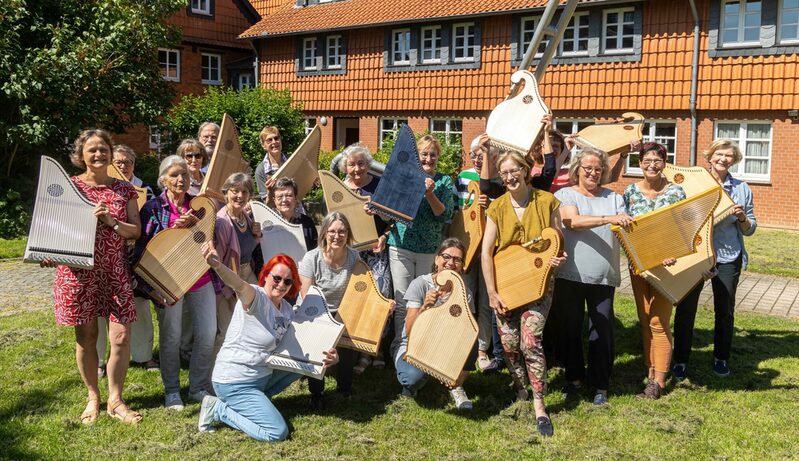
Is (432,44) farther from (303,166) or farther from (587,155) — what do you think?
(587,155)

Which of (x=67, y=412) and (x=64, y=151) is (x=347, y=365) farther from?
(x=64, y=151)

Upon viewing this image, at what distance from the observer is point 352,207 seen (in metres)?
5.49

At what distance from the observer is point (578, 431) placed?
4539 millimetres

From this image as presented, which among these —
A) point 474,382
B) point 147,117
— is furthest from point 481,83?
point 474,382

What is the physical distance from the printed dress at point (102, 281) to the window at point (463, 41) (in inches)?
653

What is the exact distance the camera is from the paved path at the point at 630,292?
812 cm

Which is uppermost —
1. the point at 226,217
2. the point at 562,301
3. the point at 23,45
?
the point at 23,45

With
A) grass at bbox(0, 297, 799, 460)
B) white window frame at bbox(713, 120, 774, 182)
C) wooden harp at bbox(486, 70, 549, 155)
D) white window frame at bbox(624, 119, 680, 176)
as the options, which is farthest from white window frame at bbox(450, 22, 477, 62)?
grass at bbox(0, 297, 799, 460)

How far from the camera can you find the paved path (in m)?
8.12

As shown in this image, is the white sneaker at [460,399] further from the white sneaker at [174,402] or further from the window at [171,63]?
the window at [171,63]

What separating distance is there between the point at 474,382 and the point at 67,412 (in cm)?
287

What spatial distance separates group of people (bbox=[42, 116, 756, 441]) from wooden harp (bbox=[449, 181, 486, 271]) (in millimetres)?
97

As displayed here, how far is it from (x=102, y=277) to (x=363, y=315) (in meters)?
1.69

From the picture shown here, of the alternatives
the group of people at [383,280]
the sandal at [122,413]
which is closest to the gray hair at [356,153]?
the group of people at [383,280]
